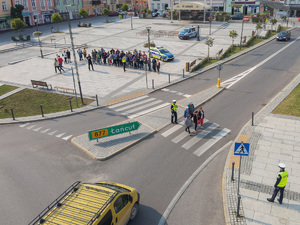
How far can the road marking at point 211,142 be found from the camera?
14719 millimetres

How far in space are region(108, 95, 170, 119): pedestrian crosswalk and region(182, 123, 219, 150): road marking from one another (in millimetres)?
4781

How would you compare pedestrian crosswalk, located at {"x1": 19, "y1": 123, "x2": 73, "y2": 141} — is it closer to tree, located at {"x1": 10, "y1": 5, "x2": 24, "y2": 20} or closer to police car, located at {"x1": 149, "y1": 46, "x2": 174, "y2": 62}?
police car, located at {"x1": 149, "y1": 46, "x2": 174, "y2": 62}

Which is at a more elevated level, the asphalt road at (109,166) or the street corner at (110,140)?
the street corner at (110,140)

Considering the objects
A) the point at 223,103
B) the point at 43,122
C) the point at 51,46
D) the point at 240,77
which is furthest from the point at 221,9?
the point at 43,122

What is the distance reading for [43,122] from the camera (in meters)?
19.3

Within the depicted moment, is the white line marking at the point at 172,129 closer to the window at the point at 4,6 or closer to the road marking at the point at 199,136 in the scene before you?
the road marking at the point at 199,136

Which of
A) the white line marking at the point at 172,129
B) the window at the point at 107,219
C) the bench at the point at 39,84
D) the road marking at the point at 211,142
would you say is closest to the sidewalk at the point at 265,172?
the road marking at the point at 211,142

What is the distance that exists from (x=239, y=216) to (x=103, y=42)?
3979cm

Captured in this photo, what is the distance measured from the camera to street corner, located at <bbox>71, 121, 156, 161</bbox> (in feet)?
48.6

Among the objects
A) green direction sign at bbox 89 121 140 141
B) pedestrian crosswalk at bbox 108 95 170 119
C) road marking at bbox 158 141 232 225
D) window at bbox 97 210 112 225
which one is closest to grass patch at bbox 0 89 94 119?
pedestrian crosswalk at bbox 108 95 170 119

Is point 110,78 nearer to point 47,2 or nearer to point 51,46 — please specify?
point 51,46

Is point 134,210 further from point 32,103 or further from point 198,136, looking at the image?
point 32,103

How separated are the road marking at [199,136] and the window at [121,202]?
20.3 ft

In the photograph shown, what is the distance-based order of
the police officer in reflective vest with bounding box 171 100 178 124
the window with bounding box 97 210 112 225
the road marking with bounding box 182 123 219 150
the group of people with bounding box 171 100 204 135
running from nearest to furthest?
the window with bounding box 97 210 112 225
the road marking with bounding box 182 123 219 150
the group of people with bounding box 171 100 204 135
the police officer in reflective vest with bounding box 171 100 178 124
